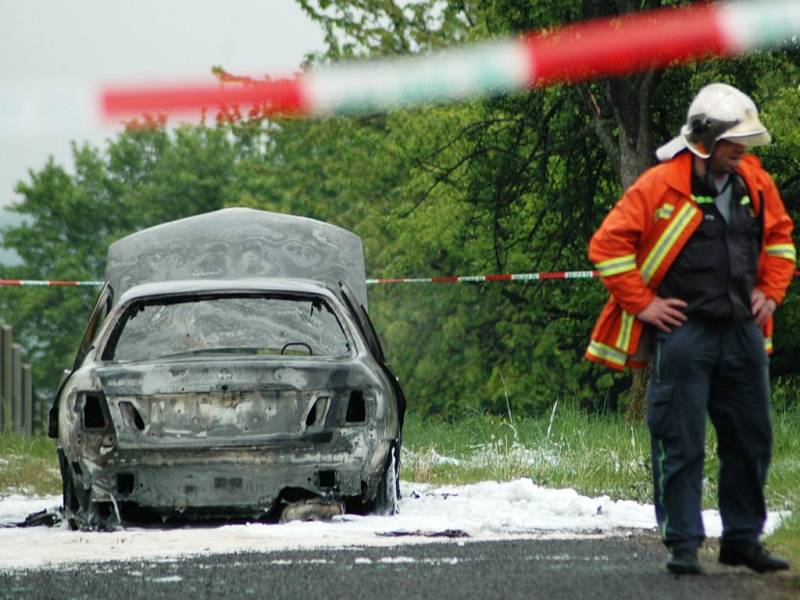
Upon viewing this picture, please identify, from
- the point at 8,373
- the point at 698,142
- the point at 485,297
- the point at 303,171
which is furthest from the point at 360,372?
the point at 303,171

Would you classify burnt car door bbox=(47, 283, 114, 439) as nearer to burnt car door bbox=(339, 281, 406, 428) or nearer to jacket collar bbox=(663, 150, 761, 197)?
burnt car door bbox=(339, 281, 406, 428)

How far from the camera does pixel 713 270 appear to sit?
6.31m

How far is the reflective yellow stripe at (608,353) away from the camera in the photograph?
21.1ft

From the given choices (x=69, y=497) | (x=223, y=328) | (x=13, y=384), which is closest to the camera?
(x=69, y=497)

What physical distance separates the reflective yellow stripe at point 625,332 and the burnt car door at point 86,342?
353 centimetres

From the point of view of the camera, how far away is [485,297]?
3269 cm

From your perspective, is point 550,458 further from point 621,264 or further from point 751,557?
point 621,264

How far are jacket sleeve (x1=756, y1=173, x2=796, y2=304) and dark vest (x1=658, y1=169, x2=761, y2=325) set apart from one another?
12 cm

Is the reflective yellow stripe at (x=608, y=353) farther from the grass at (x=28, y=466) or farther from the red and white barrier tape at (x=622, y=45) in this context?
the red and white barrier tape at (x=622, y=45)

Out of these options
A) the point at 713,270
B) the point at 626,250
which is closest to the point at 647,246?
the point at 626,250

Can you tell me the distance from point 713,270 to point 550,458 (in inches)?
246

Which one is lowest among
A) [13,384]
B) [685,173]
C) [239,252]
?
[13,384]

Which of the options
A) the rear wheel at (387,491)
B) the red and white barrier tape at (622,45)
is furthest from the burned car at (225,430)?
the red and white barrier tape at (622,45)

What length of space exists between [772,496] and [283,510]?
2.63m
